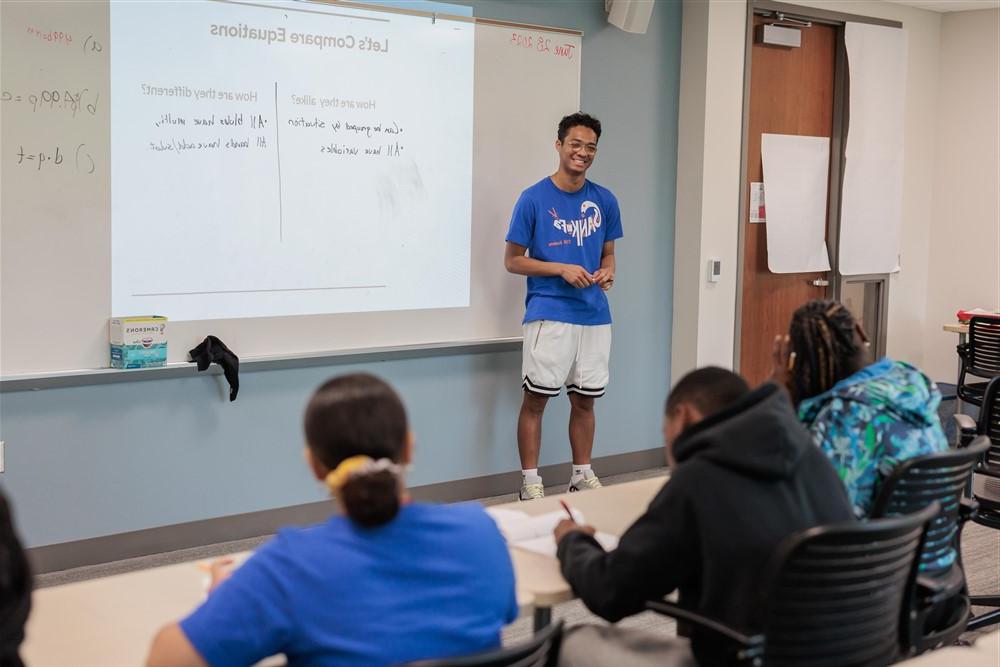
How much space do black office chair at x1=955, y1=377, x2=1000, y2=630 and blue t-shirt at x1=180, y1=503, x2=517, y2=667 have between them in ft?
7.41

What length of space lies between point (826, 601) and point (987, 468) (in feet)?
6.03

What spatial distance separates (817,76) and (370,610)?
209 inches

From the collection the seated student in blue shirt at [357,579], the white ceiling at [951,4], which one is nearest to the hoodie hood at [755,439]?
the seated student in blue shirt at [357,579]

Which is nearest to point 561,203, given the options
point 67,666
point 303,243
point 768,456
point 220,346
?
point 303,243

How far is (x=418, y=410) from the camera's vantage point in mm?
4566

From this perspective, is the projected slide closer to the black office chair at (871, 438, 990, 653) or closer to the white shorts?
the white shorts

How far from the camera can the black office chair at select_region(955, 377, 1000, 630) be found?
321 cm

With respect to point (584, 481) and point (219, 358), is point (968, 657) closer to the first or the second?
point (219, 358)

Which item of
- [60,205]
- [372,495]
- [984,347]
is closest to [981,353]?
[984,347]

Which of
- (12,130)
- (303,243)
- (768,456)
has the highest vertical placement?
(12,130)

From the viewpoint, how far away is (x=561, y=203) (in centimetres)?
457

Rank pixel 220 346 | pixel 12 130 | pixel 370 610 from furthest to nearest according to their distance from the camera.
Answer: pixel 220 346, pixel 12 130, pixel 370 610

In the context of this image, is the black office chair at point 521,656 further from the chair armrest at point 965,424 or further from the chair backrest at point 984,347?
the chair backrest at point 984,347

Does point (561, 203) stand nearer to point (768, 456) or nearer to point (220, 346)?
point (220, 346)
